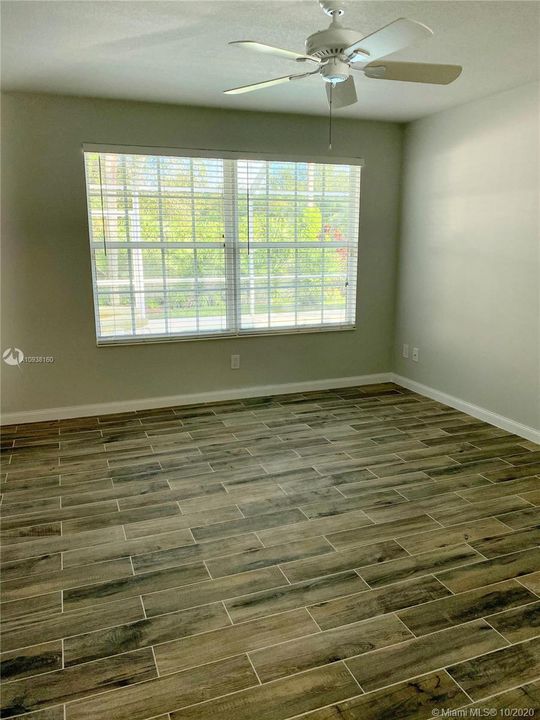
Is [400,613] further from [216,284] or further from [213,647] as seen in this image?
[216,284]

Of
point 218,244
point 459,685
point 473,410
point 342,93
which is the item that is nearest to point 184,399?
point 218,244

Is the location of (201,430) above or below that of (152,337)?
below

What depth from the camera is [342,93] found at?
2.66 meters

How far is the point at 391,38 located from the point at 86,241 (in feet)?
9.38

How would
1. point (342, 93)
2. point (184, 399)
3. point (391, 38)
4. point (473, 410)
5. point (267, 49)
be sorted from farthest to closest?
point (184, 399) < point (473, 410) < point (342, 93) < point (267, 49) < point (391, 38)

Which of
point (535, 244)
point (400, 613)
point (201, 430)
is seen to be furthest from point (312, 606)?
point (535, 244)

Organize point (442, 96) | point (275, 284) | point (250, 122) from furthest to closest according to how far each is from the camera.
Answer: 1. point (275, 284)
2. point (250, 122)
3. point (442, 96)

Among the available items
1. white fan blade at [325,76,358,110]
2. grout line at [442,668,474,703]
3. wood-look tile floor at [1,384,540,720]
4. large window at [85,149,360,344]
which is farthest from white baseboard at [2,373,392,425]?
grout line at [442,668,474,703]

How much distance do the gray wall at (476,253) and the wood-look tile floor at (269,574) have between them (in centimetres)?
56

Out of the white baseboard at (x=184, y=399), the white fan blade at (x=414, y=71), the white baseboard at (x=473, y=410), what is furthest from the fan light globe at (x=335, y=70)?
the white baseboard at (x=184, y=399)

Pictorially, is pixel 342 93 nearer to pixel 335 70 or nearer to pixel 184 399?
pixel 335 70

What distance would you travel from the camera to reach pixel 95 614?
2.08 metres

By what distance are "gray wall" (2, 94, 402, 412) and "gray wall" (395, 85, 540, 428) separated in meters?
0.43

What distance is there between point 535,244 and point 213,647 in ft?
10.4
